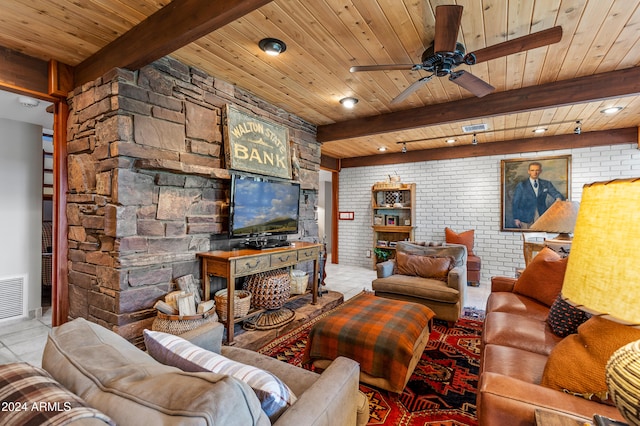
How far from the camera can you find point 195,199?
280 centimetres

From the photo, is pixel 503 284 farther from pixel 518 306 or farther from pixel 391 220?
pixel 391 220

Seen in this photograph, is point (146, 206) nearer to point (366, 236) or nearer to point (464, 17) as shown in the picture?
point (464, 17)

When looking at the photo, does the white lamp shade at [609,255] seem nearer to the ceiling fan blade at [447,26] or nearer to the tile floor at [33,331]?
the ceiling fan blade at [447,26]

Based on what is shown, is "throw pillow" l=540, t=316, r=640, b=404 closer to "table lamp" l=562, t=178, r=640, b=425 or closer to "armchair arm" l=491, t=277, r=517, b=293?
"table lamp" l=562, t=178, r=640, b=425

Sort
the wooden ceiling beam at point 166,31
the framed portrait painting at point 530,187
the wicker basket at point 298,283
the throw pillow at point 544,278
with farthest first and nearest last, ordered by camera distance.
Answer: the framed portrait painting at point 530,187 → the wicker basket at point 298,283 → the throw pillow at point 544,278 → the wooden ceiling beam at point 166,31

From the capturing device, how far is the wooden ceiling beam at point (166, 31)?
5.41 ft

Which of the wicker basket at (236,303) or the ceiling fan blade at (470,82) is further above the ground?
the ceiling fan blade at (470,82)

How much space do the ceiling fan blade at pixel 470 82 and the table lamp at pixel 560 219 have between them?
179 cm

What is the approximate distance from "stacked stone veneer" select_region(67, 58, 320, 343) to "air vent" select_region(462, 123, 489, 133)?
349 centimetres

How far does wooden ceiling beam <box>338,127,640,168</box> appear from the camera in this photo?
4445 millimetres

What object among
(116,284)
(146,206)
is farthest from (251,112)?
(116,284)

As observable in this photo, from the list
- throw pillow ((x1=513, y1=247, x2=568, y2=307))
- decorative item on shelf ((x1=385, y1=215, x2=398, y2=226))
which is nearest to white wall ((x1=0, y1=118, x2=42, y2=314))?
throw pillow ((x1=513, y1=247, x2=568, y2=307))

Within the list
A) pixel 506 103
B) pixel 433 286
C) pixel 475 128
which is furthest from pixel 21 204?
pixel 475 128

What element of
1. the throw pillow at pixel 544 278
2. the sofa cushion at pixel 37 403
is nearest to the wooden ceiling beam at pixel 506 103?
the throw pillow at pixel 544 278
